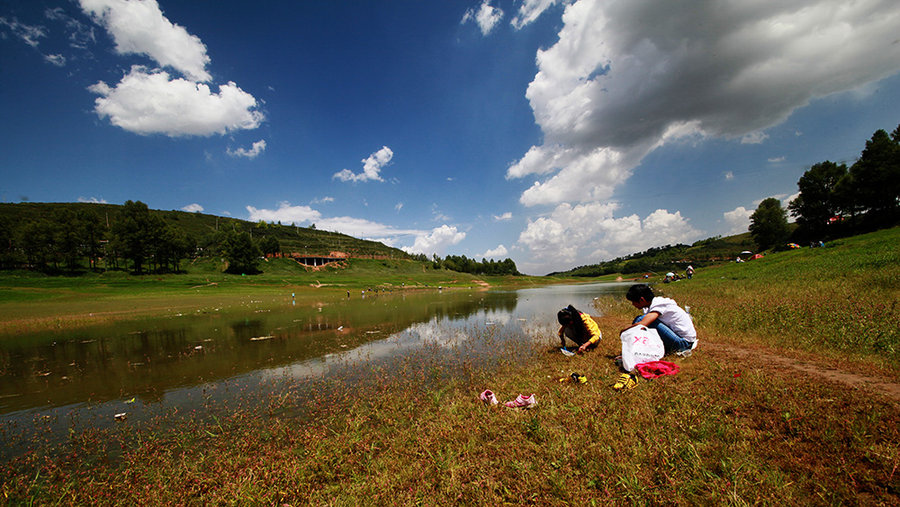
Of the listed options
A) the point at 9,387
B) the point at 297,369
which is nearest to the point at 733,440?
the point at 297,369

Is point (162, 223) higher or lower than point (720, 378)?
higher

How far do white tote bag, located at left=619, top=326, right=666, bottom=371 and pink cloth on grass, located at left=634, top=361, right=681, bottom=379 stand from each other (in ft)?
0.50

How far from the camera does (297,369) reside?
11531 mm

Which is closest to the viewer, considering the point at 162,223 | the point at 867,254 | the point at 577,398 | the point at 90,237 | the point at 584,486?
the point at 584,486

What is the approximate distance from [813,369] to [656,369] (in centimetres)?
341

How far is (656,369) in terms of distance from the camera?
7.12m

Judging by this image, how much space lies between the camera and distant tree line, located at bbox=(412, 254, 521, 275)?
160125 millimetres

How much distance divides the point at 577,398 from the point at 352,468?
4412mm

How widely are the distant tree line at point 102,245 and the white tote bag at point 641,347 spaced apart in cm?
9803

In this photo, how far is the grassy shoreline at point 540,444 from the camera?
3.56m

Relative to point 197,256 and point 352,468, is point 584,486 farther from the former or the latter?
point 197,256

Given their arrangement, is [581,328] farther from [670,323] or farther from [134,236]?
[134,236]

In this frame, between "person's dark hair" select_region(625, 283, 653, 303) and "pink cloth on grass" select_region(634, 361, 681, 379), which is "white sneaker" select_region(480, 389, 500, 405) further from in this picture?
"person's dark hair" select_region(625, 283, 653, 303)

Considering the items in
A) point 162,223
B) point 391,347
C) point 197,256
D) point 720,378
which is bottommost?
point 391,347
